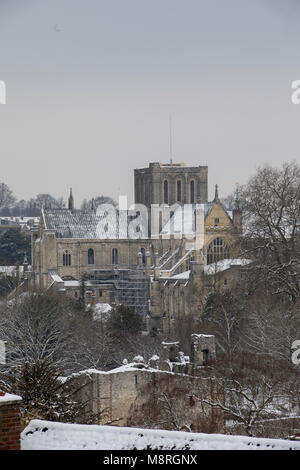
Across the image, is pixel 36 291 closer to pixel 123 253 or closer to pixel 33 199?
pixel 123 253

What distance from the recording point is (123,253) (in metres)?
93.4

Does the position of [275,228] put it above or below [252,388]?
above

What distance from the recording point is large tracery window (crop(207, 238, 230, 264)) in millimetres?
79438

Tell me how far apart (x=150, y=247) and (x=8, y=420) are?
3065 inches

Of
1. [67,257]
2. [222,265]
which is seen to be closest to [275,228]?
[222,265]

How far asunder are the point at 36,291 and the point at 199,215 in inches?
583

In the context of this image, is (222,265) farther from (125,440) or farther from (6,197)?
(6,197)

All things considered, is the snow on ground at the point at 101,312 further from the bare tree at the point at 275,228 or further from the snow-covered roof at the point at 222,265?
the bare tree at the point at 275,228

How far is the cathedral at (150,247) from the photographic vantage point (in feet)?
251

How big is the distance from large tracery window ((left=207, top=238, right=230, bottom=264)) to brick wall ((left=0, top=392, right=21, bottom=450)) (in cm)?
6477

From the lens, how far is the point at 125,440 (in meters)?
15.3

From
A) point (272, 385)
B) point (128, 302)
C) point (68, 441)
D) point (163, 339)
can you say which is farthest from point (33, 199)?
point (68, 441)

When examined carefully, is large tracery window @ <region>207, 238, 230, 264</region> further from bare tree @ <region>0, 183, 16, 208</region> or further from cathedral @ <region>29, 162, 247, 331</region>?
bare tree @ <region>0, 183, 16, 208</region>

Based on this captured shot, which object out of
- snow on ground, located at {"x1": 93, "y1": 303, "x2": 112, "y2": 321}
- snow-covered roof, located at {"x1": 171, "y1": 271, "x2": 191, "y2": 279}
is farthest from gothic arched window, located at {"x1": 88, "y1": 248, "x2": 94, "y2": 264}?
snow on ground, located at {"x1": 93, "y1": 303, "x2": 112, "y2": 321}
